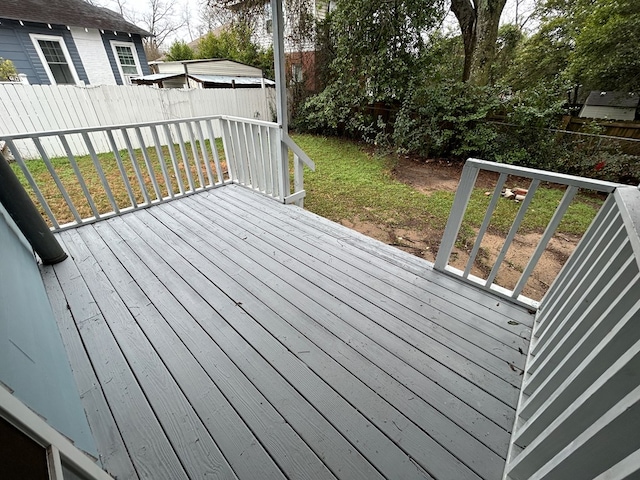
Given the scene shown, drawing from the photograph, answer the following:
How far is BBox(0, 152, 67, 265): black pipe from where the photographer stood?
5.56ft

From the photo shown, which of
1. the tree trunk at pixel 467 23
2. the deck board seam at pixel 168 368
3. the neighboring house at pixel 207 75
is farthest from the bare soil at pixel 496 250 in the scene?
the neighboring house at pixel 207 75

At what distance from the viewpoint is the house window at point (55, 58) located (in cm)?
645

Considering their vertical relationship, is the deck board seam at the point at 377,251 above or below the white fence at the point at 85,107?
below

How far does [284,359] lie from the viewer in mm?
1426

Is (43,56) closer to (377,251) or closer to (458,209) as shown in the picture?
(377,251)

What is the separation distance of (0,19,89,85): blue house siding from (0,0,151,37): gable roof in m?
0.32

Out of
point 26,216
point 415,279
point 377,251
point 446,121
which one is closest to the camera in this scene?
point 26,216

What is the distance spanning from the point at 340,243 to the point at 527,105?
5235mm

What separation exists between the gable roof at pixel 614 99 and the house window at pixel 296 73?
8.16 m

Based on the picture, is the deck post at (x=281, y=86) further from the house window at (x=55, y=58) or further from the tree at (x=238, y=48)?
the house window at (x=55, y=58)

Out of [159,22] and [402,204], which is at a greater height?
[159,22]

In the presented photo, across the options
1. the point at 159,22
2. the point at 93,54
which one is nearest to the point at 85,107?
the point at 93,54

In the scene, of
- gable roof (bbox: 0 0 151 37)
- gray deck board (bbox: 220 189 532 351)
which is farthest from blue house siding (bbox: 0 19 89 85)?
gray deck board (bbox: 220 189 532 351)

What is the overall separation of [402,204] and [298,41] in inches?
244
